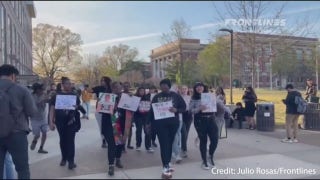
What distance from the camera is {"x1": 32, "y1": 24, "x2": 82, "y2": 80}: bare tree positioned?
5916cm

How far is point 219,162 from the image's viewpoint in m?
7.56

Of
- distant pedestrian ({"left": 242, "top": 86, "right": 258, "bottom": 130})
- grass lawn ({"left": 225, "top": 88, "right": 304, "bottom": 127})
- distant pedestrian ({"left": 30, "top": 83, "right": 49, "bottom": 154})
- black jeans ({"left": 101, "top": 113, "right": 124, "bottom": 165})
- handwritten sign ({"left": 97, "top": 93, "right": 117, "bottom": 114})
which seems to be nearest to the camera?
black jeans ({"left": 101, "top": 113, "right": 124, "bottom": 165})

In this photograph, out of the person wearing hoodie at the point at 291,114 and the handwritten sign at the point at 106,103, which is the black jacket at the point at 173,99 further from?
the person wearing hoodie at the point at 291,114

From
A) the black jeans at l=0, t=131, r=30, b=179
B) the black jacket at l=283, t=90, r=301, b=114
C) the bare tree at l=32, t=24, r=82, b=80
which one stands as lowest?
the black jeans at l=0, t=131, r=30, b=179

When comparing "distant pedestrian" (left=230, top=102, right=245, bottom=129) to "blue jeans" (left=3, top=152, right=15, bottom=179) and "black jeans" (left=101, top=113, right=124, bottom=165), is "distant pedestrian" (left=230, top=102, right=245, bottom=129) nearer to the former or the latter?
Result: "black jeans" (left=101, top=113, right=124, bottom=165)

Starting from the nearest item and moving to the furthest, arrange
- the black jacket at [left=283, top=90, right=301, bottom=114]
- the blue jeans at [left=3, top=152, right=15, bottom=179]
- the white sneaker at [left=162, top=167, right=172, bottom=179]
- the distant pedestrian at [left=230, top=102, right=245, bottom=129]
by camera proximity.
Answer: the blue jeans at [left=3, top=152, right=15, bottom=179]
the white sneaker at [left=162, top=167, right=172, bottom=179]
the black jacket at [left=283, top=90, right=301, bottom=114]
the distant pedestrian at [left=230, top=102, right=245, bottom=129]

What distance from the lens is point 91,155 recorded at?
8461mm

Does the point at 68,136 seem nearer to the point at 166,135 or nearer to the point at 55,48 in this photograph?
the point at 166,135

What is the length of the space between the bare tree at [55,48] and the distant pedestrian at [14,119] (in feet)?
179

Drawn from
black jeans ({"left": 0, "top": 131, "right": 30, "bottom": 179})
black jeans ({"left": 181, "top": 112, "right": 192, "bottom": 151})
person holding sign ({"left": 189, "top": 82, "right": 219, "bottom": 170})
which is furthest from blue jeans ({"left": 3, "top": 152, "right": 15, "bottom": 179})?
black jeans ({"left": 181, "top": 112, "right": 192, "bottom": 151})

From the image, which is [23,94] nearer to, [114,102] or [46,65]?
[114,102]

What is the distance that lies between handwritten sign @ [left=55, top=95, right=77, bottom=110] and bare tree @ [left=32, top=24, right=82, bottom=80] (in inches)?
2076

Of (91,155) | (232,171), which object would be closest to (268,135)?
(232,171)

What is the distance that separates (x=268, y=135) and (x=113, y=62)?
206 feet
